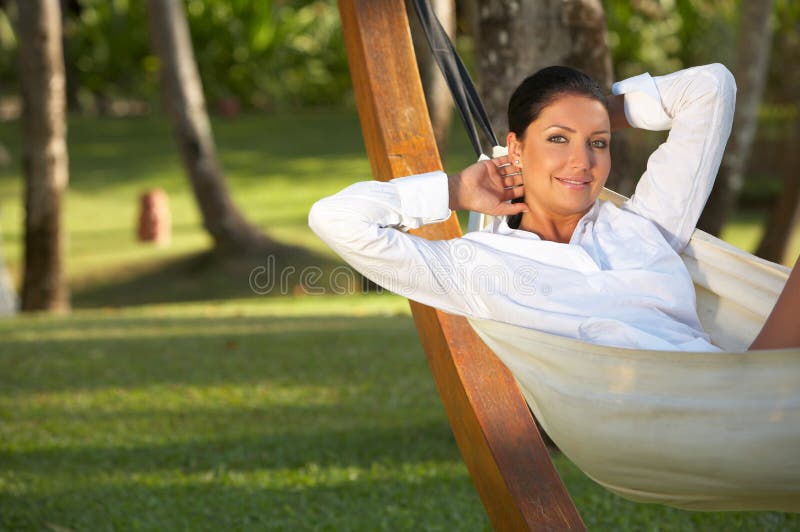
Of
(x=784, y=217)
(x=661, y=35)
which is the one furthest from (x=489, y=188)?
(x=661, y=35)

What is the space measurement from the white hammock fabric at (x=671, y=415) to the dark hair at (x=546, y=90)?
19.1 inches

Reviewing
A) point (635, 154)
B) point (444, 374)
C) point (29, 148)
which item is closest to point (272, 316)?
point (29, 148)

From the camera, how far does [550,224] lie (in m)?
2.40

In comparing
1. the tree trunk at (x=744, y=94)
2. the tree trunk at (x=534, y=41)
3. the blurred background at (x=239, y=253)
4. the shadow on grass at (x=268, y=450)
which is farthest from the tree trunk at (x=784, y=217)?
the shadow on grass at (x=268, y=450)

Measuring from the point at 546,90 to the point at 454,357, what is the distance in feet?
1.99

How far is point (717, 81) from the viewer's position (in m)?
2.43

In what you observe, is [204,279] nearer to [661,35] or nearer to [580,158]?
[580,158]

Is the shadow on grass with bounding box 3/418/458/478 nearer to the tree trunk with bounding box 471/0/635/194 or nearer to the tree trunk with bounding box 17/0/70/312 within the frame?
the tree trunk with bounding box 471/0/635/194

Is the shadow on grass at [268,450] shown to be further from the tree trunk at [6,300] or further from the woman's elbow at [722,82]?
the tree trunk at [6,300]

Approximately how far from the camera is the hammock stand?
2.29m

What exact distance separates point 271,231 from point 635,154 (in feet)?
17.1

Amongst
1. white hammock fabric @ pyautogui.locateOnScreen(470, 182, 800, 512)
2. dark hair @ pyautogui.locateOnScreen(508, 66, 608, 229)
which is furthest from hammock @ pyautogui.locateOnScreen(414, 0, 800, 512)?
dark hair @ pyautogui.locateOnScreen(508, 66, 608, 229)

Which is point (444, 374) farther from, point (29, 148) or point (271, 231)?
point (271, 231)

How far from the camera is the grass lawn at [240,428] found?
3.24m
